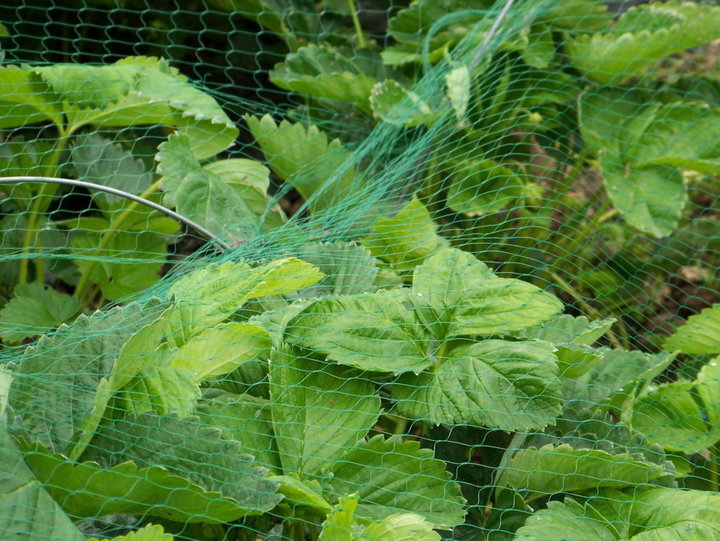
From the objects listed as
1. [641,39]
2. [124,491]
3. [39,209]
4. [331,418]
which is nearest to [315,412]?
[331,418]

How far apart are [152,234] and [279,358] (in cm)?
59

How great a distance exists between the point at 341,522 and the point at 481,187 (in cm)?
89

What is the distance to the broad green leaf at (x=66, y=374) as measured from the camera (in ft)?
3.26

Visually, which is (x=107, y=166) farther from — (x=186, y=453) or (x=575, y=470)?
(x=575, y=470)

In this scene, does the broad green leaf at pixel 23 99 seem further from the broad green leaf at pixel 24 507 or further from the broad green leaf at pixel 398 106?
the broad green leaf at pixel 24 507

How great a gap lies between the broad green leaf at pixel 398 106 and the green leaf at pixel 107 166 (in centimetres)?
46

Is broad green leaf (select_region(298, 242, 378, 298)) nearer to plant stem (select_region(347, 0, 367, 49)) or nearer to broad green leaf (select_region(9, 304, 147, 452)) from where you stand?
broad green leaf (select_region(9, 304, 147, 452))

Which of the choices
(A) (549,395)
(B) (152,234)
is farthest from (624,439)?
(B) (152,234)

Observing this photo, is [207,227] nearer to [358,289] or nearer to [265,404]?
[358,289]

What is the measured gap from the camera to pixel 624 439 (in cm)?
114

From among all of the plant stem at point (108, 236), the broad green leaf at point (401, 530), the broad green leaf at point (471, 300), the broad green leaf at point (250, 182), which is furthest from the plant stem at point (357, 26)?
the broad green leaf at point (401, 530)

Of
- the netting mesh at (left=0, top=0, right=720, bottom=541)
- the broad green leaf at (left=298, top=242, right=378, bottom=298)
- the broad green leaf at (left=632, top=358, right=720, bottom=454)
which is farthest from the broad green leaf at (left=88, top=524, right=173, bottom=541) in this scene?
the broad green leaf at (left=632, top=358, right=720, bottom=454)

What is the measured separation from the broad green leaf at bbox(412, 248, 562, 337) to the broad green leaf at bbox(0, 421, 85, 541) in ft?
1.66

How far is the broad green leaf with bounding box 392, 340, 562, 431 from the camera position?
1052 millimetres
